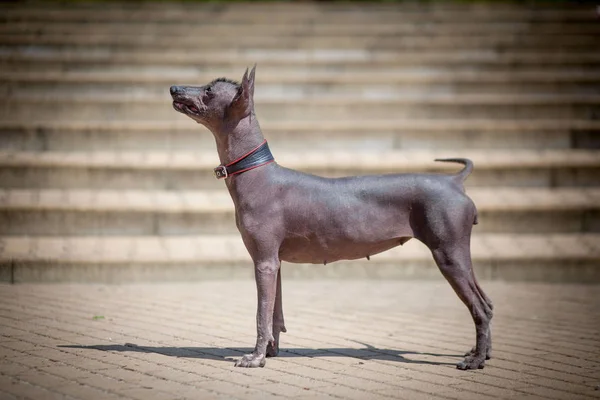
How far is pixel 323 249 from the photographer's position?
18.5 ft

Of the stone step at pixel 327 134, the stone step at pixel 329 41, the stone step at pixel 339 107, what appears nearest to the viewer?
the stone step at pixel 327 134

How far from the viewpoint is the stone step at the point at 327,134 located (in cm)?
1092

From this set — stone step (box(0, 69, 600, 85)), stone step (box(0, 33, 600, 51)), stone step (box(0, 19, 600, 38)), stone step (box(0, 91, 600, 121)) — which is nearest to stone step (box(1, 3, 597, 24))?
stone step (box(0, 19, 600, 38))

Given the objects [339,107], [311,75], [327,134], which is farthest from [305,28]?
[327,134]

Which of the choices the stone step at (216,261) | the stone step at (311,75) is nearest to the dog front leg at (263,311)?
the stone step at (216,261)

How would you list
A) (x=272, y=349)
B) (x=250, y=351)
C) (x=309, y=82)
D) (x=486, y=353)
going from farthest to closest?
(x=309, y=82) → (x=250, y=351) → (x=272, y=349) → (x=486, y=353)

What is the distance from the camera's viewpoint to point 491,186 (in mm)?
10625

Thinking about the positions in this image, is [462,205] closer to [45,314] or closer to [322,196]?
[322,196]

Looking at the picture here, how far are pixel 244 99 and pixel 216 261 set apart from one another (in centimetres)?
373

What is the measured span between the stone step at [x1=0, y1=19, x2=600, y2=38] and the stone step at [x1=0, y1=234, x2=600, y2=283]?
5720 mm

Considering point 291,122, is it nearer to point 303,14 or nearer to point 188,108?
point 303,14

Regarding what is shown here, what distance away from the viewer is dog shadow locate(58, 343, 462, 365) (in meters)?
5.82

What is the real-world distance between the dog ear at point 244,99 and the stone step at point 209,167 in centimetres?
450

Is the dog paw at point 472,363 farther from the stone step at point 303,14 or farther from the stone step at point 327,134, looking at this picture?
the stone step at point 303,14
